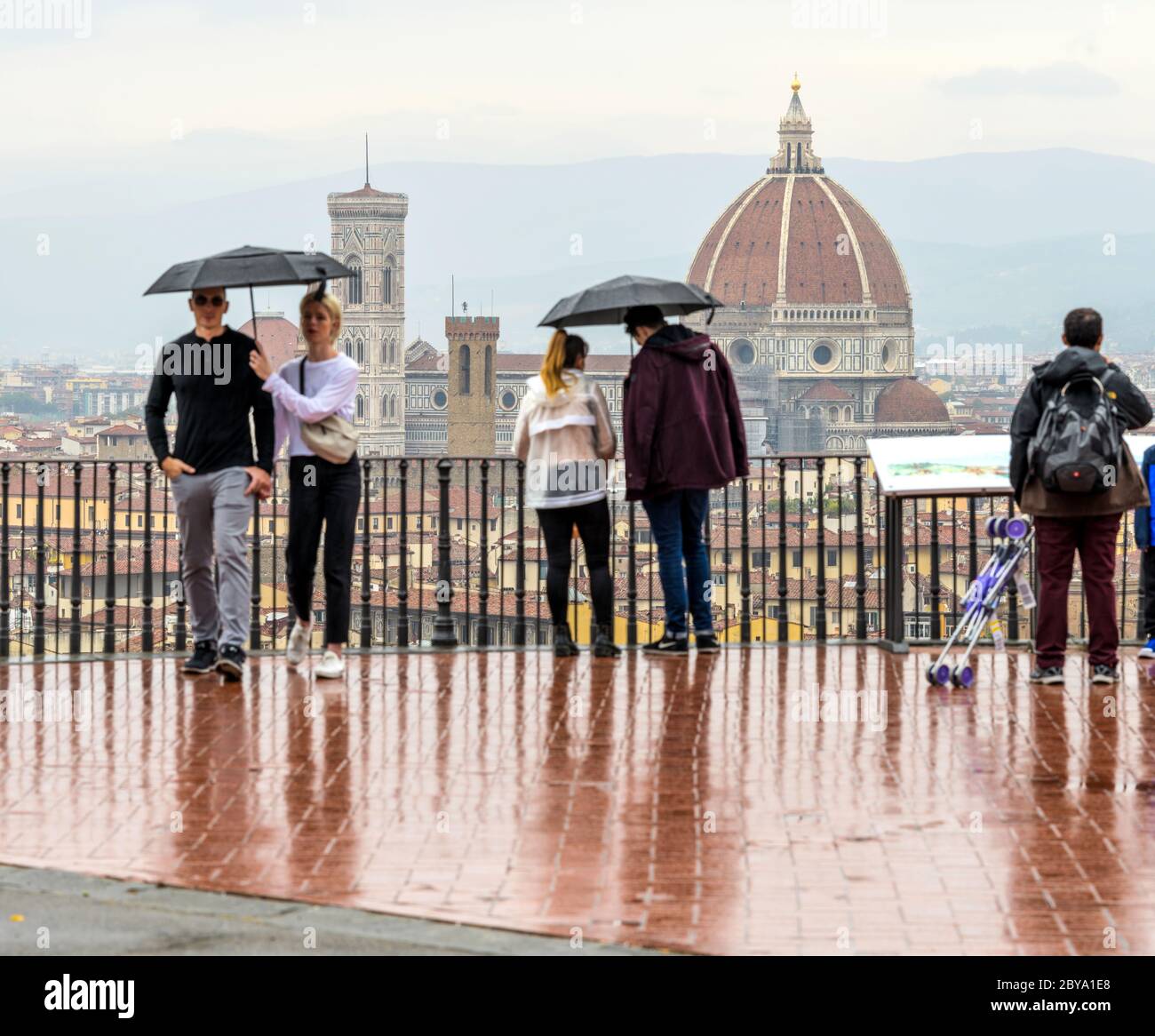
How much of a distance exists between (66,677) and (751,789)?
331 cm

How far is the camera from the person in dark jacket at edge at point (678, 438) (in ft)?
28.6

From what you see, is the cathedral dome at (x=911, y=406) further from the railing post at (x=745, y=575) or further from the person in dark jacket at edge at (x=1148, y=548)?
the person in dark jacket at edge at (x=1148, y=548)

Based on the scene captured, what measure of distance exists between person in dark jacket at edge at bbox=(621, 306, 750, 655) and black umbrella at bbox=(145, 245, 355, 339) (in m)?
1.38

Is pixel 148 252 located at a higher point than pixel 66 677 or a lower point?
higher

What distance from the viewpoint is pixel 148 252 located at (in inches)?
5881

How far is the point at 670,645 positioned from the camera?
9.00 meters

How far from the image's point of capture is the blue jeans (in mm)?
8805

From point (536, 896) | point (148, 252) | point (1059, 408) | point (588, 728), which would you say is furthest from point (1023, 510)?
point (148, 252)

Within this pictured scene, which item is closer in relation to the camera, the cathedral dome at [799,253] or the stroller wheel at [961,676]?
the stroller wheel at [961,676]

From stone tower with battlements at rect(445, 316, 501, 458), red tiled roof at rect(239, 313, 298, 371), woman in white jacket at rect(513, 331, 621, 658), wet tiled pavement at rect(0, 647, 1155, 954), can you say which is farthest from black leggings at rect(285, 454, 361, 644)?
red tiled roof at rect(239, 313, 298, 371)

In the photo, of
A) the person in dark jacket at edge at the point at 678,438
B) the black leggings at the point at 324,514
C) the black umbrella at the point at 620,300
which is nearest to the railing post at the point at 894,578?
the person in dark jacket at edge at the point at 678,438

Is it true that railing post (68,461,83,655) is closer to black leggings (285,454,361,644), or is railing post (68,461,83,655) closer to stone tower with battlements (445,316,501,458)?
black leggings (285,454,361,644)

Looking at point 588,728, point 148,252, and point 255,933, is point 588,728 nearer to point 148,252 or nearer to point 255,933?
point 255,933

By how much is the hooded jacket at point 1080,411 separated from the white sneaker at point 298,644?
2859 mm
